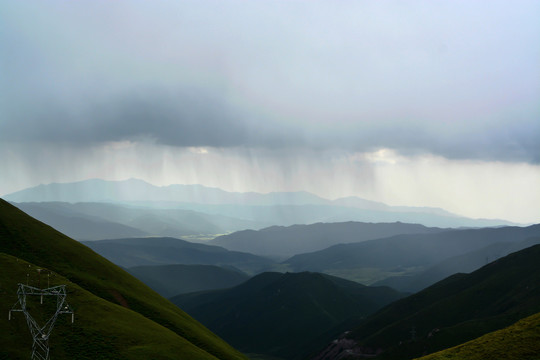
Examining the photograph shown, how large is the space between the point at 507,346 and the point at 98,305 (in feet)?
235

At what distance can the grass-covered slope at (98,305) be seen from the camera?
2486 inches

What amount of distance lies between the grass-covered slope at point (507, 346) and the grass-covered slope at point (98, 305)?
45.7m

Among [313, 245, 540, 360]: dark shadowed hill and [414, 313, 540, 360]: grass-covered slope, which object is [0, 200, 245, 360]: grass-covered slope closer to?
[414, 313, 540, 360]: grass-covered slope

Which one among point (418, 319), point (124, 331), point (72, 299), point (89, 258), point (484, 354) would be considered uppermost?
point (89, 258)

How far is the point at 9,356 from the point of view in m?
53.9

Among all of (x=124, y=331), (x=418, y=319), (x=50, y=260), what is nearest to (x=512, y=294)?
(x=418, y=319)

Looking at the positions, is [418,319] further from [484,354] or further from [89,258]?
[89,258]

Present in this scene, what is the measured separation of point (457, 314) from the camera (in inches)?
6388

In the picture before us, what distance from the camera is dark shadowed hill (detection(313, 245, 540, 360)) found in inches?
5197

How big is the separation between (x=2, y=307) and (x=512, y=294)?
→ 168460mm

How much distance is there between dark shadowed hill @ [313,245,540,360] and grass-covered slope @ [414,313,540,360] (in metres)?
65.2

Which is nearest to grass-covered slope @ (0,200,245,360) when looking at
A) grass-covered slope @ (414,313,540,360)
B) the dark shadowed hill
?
grass-covered slope @ (414,313,540,360)

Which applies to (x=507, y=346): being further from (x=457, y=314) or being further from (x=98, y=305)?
(x=457, y=314)

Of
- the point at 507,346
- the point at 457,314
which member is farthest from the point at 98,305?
the point at 457,314
